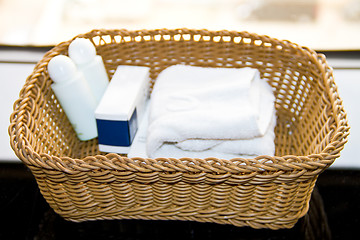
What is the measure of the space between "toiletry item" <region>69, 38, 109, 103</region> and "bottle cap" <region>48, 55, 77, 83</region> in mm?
32

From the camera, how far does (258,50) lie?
781mm

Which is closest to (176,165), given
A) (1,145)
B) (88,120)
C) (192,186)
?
(192,186)

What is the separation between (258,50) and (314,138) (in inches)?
8.6

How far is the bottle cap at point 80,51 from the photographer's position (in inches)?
27.2

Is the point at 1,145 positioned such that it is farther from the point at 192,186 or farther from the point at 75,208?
the point at 192,186

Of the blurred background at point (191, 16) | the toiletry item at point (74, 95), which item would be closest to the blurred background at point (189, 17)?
the blurred background at point (191, 16)

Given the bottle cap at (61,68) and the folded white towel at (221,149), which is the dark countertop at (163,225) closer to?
the folded white towel at (221,149)

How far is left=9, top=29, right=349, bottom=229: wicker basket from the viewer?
20.5 inches

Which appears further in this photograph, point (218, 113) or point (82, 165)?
point (218, 113)

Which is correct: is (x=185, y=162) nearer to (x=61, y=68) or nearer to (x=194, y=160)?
(x=194, y=160)

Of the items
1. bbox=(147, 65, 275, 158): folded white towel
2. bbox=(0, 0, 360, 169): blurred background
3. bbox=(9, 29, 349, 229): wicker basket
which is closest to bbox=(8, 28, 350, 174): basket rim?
bbox=(9, 29, 349, 229): wicker basket

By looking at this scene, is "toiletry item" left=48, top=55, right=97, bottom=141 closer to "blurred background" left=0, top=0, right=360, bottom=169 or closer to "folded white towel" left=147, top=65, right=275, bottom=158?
"folded white towel" left=147, top=65, right=275, bottom=158

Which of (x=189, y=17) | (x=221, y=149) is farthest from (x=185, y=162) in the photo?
(x=189, y=17)

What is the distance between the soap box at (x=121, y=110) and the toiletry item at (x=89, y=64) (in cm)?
3
